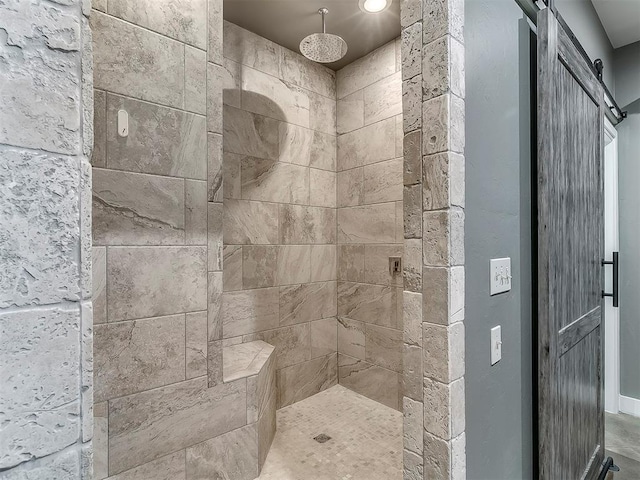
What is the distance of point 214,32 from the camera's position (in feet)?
6.32

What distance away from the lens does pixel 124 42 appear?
64.4 inches

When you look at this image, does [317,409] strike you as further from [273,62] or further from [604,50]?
[604,50]

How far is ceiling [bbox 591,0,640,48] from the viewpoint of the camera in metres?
2.25

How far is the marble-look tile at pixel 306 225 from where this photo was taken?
117 inches

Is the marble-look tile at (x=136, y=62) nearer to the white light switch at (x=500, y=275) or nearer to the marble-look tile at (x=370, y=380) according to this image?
the white light switch at (x=500, y=275)

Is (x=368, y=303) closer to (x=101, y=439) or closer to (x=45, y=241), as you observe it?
(x=101, y=439)

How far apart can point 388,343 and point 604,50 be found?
2.82 m

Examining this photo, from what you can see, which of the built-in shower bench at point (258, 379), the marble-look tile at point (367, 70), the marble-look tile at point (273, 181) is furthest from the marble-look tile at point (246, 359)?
the marble-look tile at point (367, 70)

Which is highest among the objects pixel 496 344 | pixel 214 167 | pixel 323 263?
pixel 214 167

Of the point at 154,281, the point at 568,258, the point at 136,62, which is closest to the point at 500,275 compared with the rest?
the point at 568,258

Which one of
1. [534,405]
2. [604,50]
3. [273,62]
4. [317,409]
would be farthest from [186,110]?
[604,50]

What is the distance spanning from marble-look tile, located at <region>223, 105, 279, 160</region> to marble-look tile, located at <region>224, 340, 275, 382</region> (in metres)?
1.53

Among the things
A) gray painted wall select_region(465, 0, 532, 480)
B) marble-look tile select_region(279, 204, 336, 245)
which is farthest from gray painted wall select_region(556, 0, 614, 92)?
marble-look tile select_region(279, 204, 336, 245)

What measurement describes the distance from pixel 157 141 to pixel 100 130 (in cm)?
24
